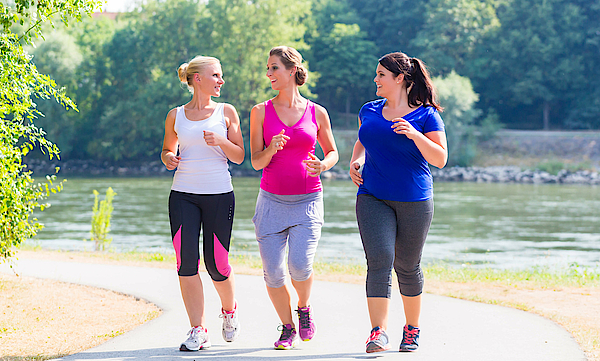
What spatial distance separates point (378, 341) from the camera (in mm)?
4688

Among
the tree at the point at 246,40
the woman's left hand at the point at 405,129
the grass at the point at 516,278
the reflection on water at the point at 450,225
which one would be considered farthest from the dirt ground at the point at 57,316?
the tree at the point at 246,40

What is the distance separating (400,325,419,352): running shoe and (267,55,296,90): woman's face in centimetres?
189

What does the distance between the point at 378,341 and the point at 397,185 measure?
1.04 metres

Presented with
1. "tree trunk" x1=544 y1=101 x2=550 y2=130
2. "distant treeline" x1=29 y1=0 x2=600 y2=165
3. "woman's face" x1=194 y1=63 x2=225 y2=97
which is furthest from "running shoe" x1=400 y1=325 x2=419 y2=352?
"tree trunk" x1=544 y1=101 x2=550 y2=130

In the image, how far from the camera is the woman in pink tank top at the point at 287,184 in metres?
4.86

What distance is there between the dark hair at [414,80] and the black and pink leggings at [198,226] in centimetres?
142

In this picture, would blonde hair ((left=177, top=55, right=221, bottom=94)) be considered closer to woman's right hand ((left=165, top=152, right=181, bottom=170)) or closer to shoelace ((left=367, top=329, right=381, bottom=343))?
woman's right hand ((left=165, top=152, right=181, bottom=170))

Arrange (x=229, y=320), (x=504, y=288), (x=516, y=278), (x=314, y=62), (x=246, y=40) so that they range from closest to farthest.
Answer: (x=229, y=320)
(x=504, y=288)
(x=516, y=278)
(x=246, y=40)
(x=314, y=62)

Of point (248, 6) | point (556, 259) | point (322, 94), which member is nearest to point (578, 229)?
point (556, 259)

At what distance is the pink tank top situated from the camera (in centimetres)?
486

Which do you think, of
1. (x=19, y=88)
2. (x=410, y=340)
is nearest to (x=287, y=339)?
(x=410, y=340)

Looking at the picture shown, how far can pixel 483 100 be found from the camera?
6700 centimetres

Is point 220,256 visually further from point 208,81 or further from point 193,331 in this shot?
point 208,81

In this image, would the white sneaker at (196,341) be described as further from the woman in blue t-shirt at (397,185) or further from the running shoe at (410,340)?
the running shoe at (410,340)
